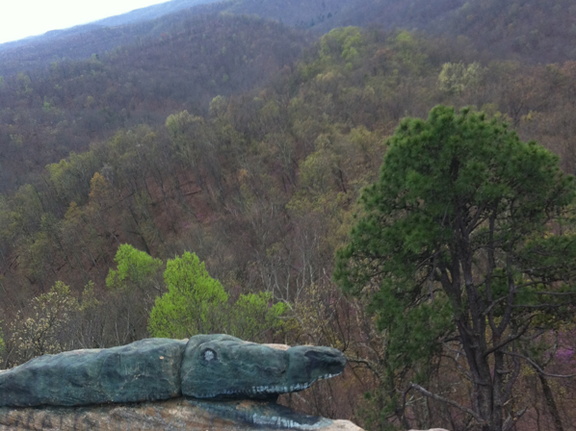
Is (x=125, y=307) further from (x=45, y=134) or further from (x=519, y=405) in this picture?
(x=45, y=134)

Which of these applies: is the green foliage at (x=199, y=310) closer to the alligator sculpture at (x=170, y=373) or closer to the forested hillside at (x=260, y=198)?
the forested hillside at (x=260, y=198)

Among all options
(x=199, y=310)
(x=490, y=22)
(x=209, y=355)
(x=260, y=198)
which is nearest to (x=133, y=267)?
(x=199, y=310)

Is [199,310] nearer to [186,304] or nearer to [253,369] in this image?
[186,304]

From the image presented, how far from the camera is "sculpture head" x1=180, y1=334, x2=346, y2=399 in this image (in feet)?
23.9

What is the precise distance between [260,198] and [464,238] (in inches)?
1213

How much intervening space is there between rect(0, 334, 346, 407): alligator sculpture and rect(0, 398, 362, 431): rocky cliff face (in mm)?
129

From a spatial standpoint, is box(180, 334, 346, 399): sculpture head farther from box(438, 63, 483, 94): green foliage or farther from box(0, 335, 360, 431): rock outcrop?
box(438, 63, 483, 94): green foliage

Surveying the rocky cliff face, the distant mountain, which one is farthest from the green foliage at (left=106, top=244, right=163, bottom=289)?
the distant mountain

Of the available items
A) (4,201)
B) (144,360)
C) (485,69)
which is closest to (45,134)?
(4,201)

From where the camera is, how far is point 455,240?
Result: 27.1ft

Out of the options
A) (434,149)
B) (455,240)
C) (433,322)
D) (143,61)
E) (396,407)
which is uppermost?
(143,61)

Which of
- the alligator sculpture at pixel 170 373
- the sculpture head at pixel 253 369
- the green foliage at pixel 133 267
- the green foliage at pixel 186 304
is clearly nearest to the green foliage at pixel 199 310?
the green foliage at pixel 186 304

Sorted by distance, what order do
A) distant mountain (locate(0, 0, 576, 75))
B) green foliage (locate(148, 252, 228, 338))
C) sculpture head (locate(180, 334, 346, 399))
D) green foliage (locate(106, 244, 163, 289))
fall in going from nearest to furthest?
1. sculpture head (locate(180, 334, 346, 399))
2. green foliage (locate(148, 252, 228, 338))
3. green foliage (locate(106, 244, 163, 289))
4. distant mountain (locate(0, 0, 576, 75))

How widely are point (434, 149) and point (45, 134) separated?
300 ft
